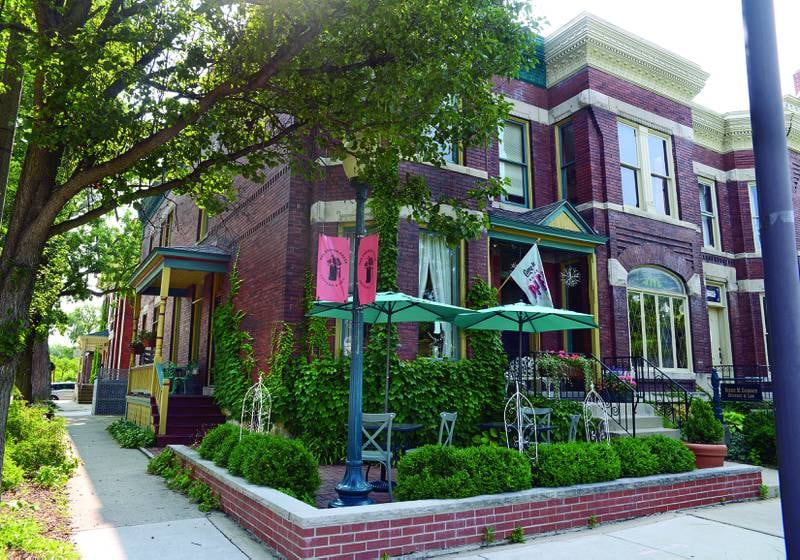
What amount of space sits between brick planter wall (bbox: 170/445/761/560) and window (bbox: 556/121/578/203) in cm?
855

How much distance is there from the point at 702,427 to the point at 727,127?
13951 mm

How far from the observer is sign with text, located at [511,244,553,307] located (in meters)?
11.6

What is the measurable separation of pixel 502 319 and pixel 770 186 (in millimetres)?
7071

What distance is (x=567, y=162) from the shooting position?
1520 cm

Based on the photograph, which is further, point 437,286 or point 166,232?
point 166,232

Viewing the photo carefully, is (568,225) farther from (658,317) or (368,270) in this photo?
(368,270)

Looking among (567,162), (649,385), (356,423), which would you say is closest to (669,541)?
(356,423)

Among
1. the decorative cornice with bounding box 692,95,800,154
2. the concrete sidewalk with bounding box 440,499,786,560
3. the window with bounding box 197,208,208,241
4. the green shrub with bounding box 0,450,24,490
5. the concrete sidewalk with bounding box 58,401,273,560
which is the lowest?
the concrete sidewalk with bounding box 440,499,786,560

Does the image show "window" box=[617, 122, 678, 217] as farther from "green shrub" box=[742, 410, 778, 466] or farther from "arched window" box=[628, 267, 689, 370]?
"green shrub" box=[742, 410, 778, 466]

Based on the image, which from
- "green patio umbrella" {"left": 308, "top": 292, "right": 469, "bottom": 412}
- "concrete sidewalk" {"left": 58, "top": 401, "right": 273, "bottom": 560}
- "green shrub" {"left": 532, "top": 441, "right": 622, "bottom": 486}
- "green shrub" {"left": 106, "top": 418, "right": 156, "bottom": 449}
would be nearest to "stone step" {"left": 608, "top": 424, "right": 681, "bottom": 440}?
"green shrub" {"left": 532, "top": 441, "right": 622, "bottom": 486}

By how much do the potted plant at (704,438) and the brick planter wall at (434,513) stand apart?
314 mm

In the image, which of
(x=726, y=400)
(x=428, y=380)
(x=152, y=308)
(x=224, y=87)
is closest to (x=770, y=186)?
(x=224, y=87)

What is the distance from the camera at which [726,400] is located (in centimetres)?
1462

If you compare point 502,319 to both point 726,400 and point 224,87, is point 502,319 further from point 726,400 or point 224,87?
point 726,400
